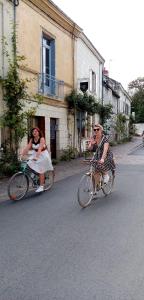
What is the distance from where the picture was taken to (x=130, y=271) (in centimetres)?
436

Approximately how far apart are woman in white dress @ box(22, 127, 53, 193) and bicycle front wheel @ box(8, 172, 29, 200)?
44 centimetres

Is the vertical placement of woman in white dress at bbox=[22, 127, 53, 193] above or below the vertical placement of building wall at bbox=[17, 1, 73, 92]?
below

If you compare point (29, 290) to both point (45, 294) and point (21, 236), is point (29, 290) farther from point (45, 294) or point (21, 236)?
point (21, 236)

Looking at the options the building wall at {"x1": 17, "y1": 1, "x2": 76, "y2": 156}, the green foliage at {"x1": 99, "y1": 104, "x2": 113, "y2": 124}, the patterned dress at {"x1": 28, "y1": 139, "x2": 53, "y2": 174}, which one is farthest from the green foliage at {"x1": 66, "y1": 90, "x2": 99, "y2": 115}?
the patterned dress at {"x1": 28, "y1": 139, "x2": 53, "y2": 174}

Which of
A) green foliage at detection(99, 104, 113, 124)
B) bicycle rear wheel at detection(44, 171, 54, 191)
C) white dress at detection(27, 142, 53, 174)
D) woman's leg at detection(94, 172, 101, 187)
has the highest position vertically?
green foliage at detection(99, 104, 113, 124)

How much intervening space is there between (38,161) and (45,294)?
5824 mm

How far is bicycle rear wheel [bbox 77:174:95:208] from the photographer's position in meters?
7.89

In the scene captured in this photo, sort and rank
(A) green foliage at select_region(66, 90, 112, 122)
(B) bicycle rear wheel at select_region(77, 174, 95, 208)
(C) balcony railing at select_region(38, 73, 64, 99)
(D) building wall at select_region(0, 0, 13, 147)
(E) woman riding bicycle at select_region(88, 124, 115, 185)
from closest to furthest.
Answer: (B) bicycle rear wheel at select_region(77, 174, 95, 208)
(E) woman riding bicycle at select_region(88, 124, 115, 185)
(D) building wall at select_region(0, 0, 13, 147)
(C) balcony railing at select_region(38, 73, 64, 99)
(A) green foliage at select_region(66, 90, 112, 122)

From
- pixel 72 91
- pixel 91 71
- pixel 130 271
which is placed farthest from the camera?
pixel 91 71

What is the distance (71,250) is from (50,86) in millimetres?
13336

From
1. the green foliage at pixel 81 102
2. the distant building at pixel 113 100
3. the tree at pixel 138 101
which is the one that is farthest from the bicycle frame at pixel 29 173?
the tree at pixel 138 101

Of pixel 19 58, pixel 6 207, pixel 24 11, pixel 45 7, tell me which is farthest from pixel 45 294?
pixel 45 7

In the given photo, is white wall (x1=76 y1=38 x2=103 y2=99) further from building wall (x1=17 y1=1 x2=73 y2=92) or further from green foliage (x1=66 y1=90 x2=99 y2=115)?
building wall (x1=17 y1=1 x2=73 y2=92)

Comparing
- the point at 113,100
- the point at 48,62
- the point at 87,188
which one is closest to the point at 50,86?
the point at 48,62
